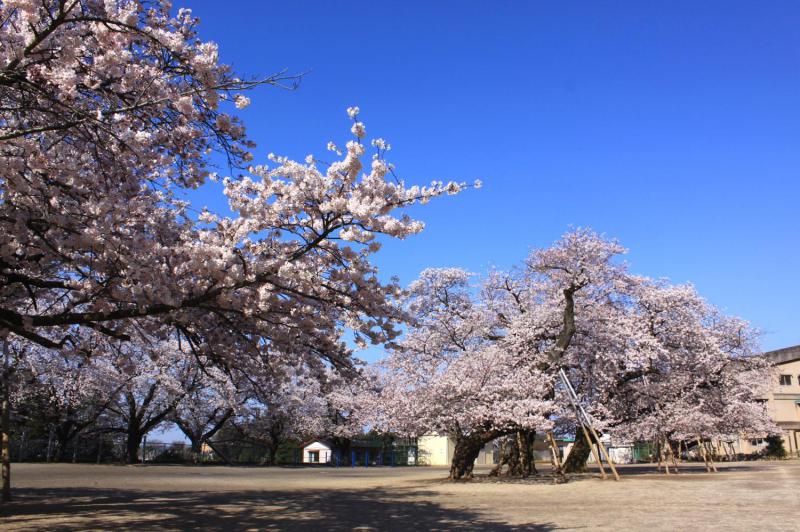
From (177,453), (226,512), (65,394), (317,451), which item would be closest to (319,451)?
(317,451)

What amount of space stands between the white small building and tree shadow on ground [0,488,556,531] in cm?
3401

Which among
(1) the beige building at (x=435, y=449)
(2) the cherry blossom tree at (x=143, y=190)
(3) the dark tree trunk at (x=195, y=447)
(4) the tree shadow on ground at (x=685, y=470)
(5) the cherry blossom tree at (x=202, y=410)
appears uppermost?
(2) the cherry blossom tree at (x=143, y=190)

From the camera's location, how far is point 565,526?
9586mm

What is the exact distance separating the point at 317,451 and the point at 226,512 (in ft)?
130

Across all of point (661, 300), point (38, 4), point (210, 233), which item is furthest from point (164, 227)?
point (661, 300)

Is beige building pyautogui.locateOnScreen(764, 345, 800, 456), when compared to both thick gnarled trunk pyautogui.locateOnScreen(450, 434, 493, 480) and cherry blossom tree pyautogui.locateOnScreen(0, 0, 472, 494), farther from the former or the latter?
cherry blossom tree pyautogui.locateOnScreen(0, 0, 472, 494)

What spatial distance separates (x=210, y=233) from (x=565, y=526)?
7.30m

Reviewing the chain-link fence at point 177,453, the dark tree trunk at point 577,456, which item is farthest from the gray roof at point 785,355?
the dark tree trunk at point 577,456

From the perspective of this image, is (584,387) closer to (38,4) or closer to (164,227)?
(164,227)

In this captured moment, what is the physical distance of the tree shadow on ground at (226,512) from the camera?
9836mm

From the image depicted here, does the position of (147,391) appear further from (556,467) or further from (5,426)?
(556,467)

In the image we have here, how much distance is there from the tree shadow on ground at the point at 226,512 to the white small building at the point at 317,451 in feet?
112

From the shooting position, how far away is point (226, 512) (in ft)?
39.2

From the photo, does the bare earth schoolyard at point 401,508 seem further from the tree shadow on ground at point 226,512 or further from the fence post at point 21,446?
the fence post at point 21,446
